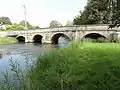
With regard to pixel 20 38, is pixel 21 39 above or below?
below

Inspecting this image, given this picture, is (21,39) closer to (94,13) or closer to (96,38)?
(94,13)

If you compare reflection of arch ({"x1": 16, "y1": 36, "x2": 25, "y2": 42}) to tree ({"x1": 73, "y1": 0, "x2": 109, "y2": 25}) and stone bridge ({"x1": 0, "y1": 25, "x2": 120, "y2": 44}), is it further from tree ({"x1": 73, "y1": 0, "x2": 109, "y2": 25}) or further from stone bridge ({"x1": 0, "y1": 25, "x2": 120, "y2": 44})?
tree ({"x1": 73, "y1": 0, "x2": 109, "y2": 25})

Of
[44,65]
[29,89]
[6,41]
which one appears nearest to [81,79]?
[29,89]

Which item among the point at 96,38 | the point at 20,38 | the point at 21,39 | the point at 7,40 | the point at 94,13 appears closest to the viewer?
the point at 96,38

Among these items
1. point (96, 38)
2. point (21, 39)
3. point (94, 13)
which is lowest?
point (21, 39)

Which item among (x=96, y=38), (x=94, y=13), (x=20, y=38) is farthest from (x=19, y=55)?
(x=20, y=38)

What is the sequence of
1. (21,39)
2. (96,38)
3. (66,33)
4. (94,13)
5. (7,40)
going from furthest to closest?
(21,39) < (7,40) < (94,13) < (96,38) < (66,33)

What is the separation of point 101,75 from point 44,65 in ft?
24.3

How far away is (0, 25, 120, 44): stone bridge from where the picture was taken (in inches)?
2195

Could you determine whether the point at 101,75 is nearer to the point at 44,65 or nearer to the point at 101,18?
the point at 44,65

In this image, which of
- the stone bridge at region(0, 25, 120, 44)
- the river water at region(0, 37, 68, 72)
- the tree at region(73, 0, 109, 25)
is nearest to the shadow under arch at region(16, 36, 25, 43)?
the stone bridge at region(0, 25, 120, 44)

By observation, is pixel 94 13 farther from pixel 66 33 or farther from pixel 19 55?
pixel 19 55

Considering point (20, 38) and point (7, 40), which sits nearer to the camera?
point (7, 40)

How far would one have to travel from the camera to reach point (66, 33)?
66062 mm
